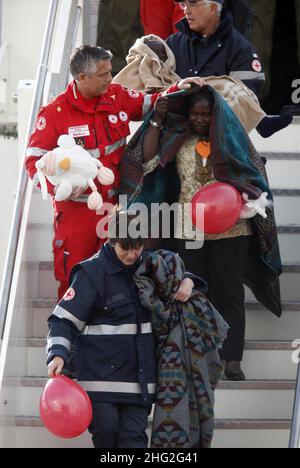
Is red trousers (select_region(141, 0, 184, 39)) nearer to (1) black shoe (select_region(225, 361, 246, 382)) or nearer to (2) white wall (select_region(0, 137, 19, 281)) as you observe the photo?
(2) white wall (select_region(0, 137, 19, 281))

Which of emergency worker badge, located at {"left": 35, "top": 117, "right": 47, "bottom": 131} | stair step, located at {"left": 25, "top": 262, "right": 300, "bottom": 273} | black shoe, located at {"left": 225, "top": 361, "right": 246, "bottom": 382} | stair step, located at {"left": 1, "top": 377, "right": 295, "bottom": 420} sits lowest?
stair step, located at {"left": 1, "top": 377, "right": 295, "bottom": 420}

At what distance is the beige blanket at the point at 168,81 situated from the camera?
23.0ft

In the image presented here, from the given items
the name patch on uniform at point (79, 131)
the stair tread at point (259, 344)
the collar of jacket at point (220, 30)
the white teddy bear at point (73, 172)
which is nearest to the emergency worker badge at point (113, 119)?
the name patch on uniform at point (79, 131)

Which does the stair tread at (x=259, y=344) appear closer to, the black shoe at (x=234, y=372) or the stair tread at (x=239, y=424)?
the black shoe at (x=234, y=372)

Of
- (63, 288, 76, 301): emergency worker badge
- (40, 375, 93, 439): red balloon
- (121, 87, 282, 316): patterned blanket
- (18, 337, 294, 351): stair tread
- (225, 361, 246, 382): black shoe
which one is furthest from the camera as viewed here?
(18, 337, 294, 351): stair tread

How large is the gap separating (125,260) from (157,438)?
0.83 m

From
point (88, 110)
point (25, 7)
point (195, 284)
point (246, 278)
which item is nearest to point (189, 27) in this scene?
point (88, 110)

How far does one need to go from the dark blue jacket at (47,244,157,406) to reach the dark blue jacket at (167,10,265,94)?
1.83m

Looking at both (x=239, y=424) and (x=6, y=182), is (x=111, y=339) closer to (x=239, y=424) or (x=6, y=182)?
(x=239, y=424)

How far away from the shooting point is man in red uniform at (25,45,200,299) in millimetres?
6633

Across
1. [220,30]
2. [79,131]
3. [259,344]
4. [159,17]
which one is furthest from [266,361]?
[159,17]

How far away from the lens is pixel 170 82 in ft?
23.9

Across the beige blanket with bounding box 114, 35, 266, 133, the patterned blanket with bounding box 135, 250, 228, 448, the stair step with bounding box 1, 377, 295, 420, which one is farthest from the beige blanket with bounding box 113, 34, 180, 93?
the stair step with bounding box 1, 377, 295, 420

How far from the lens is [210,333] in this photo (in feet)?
19.4
